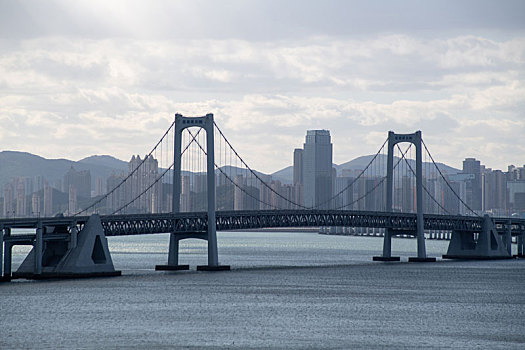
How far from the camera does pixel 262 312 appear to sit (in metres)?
45.5

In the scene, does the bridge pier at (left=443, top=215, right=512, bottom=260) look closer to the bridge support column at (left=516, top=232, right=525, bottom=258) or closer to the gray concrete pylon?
the bridge support column at (left=516, top=232, right=525, bottom=258)

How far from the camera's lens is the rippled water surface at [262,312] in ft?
117

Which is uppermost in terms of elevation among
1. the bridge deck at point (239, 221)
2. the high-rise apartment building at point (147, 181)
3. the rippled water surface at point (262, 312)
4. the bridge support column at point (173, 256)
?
the high-rise apartment building at point (147, 181)

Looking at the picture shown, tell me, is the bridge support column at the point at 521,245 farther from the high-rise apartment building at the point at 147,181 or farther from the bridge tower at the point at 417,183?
the high-rise apartment building at the point at 147,181

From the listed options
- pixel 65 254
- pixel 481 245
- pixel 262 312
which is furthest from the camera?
pixel 481 245

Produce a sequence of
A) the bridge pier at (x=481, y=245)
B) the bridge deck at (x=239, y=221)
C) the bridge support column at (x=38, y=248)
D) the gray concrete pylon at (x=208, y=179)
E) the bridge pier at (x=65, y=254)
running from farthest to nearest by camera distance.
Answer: the bridge pier at (x=481, y=245), the gray concrete pylon at (x=208, y=179), the bridge deck at (x=239, y=221), the bridge pier at (x=65, y=254), the bridge support column at (x=38, y=248)

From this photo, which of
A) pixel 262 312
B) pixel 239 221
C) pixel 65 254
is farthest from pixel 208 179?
pixel 262 312

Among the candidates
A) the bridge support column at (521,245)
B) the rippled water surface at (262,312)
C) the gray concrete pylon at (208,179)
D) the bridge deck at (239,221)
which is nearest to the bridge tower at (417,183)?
the bridge deck at (239,221)

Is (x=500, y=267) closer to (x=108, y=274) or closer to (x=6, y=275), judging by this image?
(x=108, y=274)

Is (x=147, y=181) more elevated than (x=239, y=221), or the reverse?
(x=147, y=181)

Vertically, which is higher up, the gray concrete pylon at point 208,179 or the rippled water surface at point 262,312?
the gray concrete pylon at point 208,179

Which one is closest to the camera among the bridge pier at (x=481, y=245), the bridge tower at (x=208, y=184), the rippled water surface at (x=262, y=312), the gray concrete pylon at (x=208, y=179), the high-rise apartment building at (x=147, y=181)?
the rippled water surface at (x=262, y=312)

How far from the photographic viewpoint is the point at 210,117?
6825 cm

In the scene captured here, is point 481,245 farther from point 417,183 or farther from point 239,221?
point 239,221
